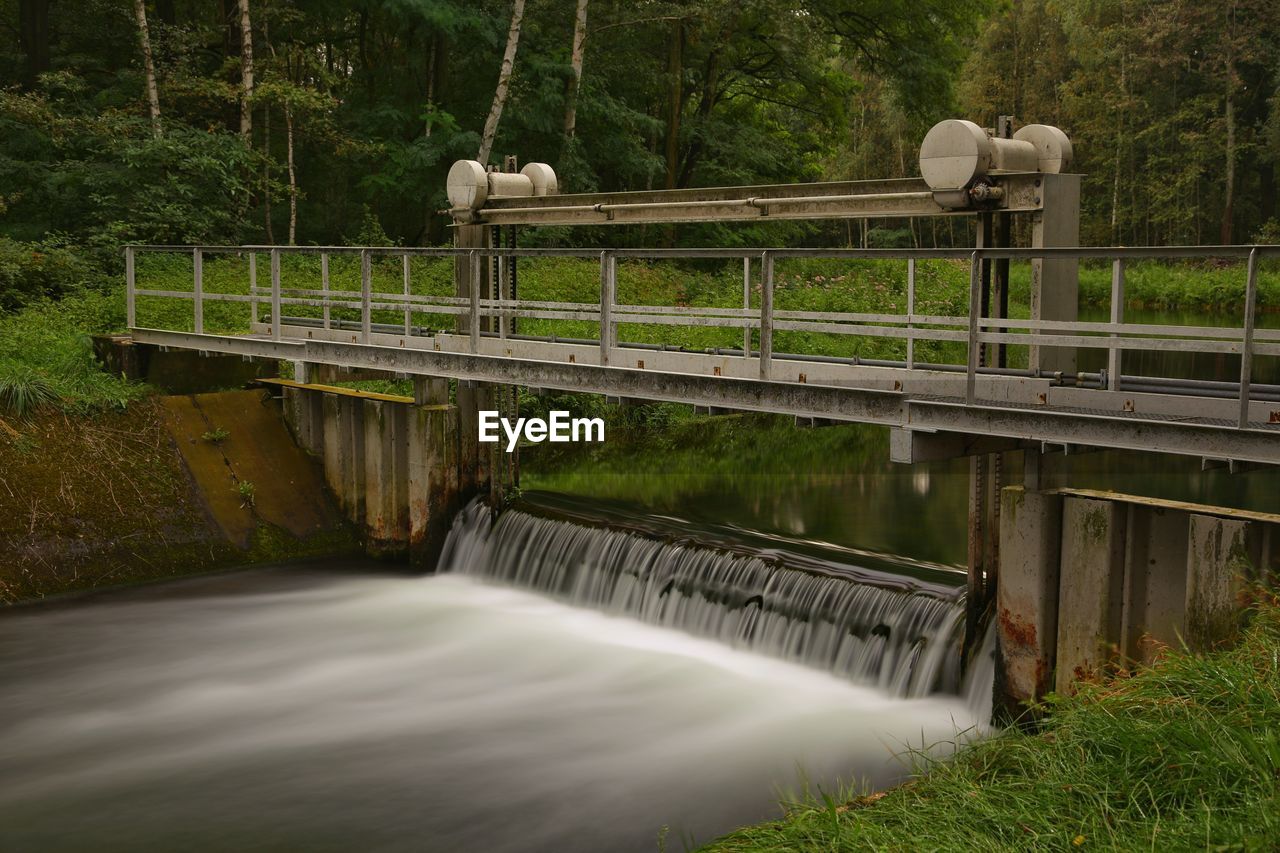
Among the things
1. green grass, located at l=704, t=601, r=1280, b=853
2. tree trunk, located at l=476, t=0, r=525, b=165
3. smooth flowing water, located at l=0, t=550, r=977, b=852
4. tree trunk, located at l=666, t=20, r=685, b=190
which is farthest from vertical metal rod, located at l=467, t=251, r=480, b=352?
tree trunk, located at l=666, t=20, r=685, b=190

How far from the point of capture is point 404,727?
12.3m

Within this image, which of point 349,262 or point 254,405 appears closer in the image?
point 254,405

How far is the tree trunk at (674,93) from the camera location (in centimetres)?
3622

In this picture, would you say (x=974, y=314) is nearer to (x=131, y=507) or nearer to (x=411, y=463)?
(x=411, y=463)

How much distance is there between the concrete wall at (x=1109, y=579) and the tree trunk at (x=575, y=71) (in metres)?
24.4

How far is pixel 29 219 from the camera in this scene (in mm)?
26562

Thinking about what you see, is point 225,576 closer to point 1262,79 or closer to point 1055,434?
point 1055,434

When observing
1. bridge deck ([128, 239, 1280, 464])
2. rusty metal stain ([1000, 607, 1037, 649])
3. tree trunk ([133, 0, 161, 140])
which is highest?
tree trunk ([133, 0, 161, 140])

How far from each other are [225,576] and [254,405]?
3264 millimetres

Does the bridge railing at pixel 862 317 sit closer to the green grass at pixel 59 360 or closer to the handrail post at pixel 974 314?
the handrail post at pixel 974 314

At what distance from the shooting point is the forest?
86.5ft

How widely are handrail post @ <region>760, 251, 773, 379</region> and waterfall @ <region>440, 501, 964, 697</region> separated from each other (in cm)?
319

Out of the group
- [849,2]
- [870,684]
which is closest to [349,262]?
[849,2]

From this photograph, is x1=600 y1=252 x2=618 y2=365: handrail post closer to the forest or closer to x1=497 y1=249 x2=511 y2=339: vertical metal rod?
x1=497 y1=249 x2=511 y2=339: vertical metal rod
